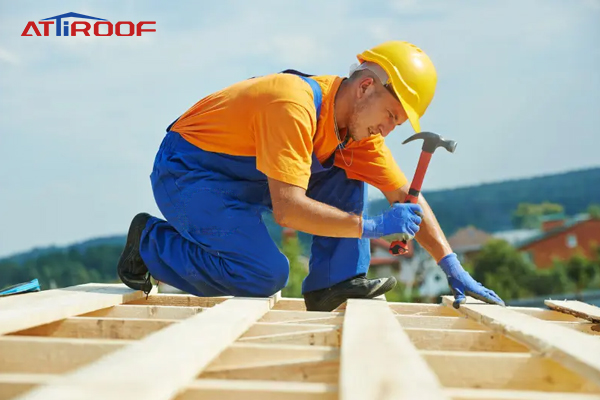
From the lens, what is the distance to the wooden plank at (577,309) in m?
2.91

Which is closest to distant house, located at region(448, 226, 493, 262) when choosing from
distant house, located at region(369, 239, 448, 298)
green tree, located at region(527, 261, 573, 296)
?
green tree, located at region(527, 261, 573, 296)

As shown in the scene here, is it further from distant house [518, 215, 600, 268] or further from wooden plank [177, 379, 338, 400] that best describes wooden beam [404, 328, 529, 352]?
distant house [518, 215, 600, 268]

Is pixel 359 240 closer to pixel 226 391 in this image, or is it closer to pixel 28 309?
pixel 28 309

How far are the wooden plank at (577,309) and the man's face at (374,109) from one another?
125 cm

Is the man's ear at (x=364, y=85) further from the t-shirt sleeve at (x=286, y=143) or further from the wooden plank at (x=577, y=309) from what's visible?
the wooden plank at (x=577, y=309)

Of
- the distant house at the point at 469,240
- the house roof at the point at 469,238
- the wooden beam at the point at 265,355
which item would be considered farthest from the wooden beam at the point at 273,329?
the house roof at the point at 469,238

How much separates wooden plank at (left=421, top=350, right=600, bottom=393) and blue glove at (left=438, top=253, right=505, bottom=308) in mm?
1431

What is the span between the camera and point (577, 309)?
10.1 feet

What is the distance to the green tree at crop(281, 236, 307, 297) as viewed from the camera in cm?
3900

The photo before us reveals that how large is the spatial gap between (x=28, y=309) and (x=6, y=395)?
1116 millimetres

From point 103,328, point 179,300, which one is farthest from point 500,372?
point 179,300

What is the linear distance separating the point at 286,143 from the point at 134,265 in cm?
112

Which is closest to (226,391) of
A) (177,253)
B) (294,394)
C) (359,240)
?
(294,394)

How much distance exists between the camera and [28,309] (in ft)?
7.92
